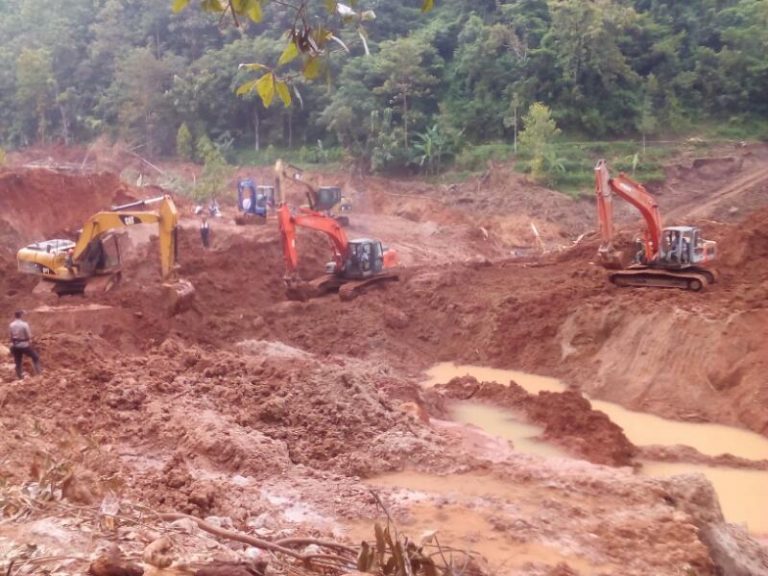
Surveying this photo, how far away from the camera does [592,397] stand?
1467 cm

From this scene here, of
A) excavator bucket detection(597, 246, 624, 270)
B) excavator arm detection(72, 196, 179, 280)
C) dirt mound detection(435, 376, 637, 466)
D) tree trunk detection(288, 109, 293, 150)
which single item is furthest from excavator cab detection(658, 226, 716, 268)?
tree trunk detection(288, 109, 293, 150)

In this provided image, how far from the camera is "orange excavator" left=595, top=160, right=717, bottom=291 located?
16281 millimetres

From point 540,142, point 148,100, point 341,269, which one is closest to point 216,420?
point 341,269

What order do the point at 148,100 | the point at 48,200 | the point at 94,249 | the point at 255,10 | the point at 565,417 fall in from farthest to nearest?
the point at 148,100 < the point at 48,200 < the point at 94,249 < the point at 565,417 < the point at 255,10

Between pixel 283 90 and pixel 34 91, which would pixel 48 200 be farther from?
pixel 34 91

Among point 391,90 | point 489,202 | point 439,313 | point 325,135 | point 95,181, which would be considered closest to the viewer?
point 439,313

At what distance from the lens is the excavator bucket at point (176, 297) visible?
641 inches

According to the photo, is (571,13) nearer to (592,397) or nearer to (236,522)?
(592,397)

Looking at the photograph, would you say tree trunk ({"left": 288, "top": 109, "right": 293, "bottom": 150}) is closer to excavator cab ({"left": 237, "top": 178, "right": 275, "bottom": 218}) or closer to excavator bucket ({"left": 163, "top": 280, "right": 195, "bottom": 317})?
excavator cab ({"left": 237, "top": 178, "right": 275, "bottom": 218})

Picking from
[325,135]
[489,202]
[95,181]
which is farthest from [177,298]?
[325,135]

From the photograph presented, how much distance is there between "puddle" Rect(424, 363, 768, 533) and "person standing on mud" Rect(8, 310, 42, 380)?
6383mm

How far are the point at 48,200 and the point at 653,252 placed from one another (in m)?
18.2

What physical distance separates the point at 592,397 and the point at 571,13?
24.5 metres

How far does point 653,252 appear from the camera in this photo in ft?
55.8
